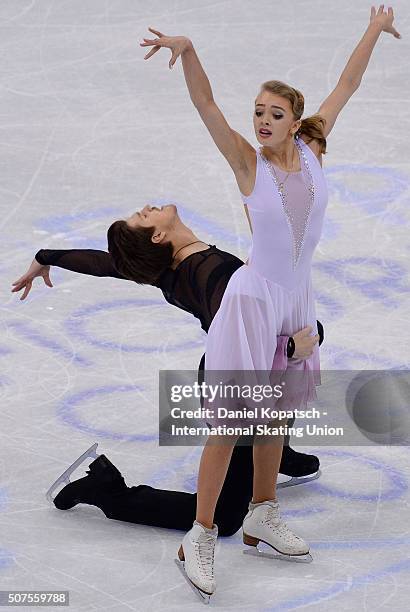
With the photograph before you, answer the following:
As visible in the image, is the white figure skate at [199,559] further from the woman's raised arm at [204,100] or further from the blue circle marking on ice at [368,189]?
the blue circle marking on ice at [368,189]

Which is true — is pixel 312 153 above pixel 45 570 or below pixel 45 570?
above

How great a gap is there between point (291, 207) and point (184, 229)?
1.78 ft

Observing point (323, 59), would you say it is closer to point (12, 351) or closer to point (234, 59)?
point (234, 59)

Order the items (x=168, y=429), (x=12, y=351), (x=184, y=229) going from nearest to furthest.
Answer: (x=184, y=229) < (x=168, y=429) < (x=12, y=351)

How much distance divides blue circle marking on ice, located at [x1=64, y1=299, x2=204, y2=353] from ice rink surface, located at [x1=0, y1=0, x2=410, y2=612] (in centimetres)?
1

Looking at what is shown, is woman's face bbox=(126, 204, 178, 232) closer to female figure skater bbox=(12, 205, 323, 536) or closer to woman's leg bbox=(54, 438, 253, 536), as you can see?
female figure skater bbox=(12, 205, 323, 536)

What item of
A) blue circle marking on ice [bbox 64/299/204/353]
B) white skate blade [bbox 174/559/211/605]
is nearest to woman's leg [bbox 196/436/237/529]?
white skate blade [bbox 174/559/211/605]

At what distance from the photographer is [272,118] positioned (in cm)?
424

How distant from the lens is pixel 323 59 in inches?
363

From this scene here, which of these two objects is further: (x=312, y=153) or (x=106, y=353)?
(x=106, y=353)

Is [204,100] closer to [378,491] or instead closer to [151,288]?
[378,491]

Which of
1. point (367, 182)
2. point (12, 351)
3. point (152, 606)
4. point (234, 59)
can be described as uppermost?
point (234, 59)

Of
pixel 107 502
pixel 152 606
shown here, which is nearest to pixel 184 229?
pixel 107 502

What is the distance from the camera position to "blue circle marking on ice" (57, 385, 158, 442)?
5.33m
